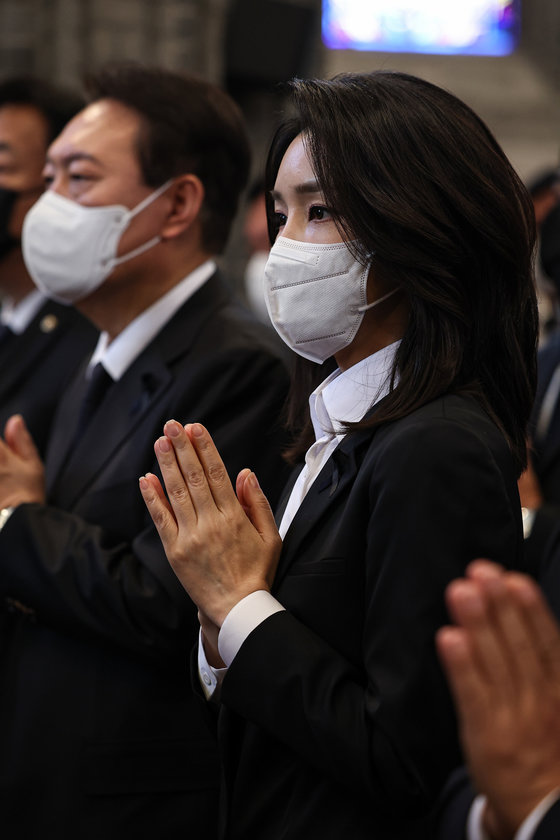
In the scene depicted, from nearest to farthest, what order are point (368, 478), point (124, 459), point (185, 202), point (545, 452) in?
1. point (368, 478)
2. point (124, 459)
3. point (185, 202)
4. point (545, 452)

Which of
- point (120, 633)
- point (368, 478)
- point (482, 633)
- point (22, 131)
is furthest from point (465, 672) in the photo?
point (22, 131)

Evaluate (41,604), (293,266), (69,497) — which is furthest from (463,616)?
(69,497)

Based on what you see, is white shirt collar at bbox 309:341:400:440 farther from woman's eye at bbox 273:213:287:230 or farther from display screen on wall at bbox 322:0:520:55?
display screen on wall at bbox 322:0:520:55

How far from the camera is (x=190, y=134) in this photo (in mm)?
2889

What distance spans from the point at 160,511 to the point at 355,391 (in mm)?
385

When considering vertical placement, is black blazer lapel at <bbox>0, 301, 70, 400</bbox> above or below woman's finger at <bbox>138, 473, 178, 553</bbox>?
below

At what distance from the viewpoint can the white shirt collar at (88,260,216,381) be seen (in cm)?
271

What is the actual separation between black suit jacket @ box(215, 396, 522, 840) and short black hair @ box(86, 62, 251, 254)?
1328 mm

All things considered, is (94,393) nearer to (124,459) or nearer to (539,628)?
(124,459)

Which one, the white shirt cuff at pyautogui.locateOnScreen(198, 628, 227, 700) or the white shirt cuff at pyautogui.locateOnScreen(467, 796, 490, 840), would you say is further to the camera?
the white shirt cuff at pyautogui.locateOnScreen(198, 628, 227, 700)

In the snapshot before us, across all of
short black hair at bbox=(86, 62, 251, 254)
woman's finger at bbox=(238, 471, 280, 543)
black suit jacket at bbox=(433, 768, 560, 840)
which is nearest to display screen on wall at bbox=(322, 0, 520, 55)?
short black hair at bbox=(86, 62, 251, 254)

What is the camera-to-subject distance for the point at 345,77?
188 cm

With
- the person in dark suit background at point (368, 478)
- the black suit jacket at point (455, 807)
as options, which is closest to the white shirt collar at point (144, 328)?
the person in dark suit background at point (368, 478)

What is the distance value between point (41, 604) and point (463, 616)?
1391 mm
